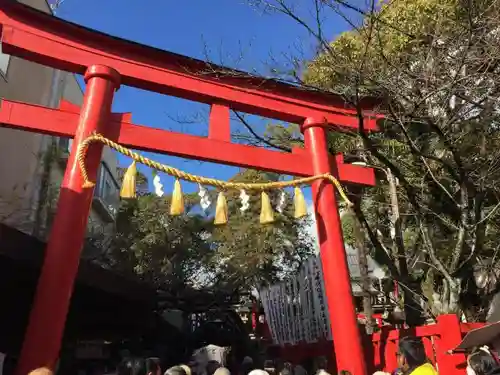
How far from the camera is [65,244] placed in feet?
16.7

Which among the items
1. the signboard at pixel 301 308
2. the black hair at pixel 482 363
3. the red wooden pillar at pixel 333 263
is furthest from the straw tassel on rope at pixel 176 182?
the signboard at pixel 301 308

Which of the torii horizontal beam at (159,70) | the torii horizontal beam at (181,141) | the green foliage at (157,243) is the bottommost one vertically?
the torii horizontal beam at (181,141)

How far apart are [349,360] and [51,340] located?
350cm

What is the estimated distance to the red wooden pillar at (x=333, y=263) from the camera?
605 cm

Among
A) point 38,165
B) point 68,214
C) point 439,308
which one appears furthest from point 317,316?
point 38,165

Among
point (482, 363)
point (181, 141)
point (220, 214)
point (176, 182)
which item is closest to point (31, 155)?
point (181, 141)

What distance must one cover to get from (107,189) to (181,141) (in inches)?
505

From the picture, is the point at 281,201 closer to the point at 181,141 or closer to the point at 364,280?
the point at 181,141

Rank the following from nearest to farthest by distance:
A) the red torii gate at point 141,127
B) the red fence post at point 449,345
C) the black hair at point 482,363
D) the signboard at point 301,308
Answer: the black hair at point 482,363 → the red torii gate at point 141,127 → the red fence post at point 449,345 → the signboard at point 301,308

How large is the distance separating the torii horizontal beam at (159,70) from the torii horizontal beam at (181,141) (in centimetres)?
45

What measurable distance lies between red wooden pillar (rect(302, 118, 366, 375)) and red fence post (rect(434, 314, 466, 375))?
0.98 meters

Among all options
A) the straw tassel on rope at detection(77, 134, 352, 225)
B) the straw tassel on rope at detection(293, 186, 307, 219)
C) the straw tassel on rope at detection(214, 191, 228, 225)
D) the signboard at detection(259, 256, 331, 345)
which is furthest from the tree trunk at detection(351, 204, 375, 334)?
the straw tassel on rope at detection(214, 191, 228, 225)

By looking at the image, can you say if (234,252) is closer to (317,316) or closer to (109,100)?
(317,316)

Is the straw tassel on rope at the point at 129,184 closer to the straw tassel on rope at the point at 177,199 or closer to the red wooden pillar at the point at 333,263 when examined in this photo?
the straw tassel on rope at the point at 177,199
